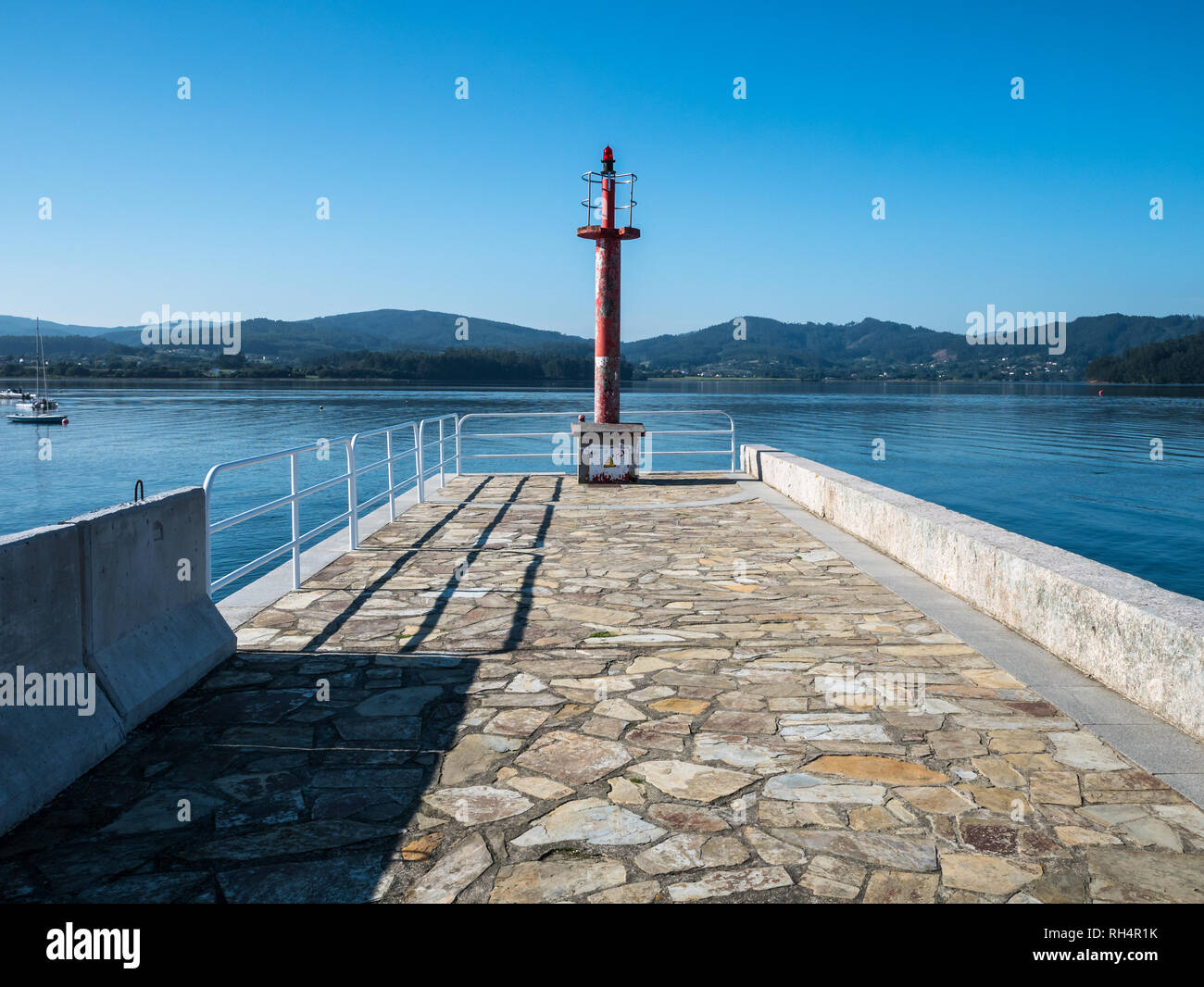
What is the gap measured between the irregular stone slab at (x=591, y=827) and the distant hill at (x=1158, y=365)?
142288 mm

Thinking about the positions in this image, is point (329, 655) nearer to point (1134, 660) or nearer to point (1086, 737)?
point (1086, 737)

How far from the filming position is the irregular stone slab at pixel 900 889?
255 centimetres

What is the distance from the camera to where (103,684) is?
3.66 meters

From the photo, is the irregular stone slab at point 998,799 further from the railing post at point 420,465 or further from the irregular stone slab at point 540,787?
the railing post at point 420,465

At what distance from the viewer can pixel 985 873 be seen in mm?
2705

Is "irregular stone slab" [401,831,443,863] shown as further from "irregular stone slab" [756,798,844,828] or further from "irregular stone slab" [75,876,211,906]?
"irregular stone slab" [756,798,844,828]

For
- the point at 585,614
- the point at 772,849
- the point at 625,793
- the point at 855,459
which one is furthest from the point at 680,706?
the point at 855,459

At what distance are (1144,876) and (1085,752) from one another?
101 cm

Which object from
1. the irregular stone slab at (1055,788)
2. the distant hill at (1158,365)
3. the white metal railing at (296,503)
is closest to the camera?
the irregular stone slab at (1055,788)

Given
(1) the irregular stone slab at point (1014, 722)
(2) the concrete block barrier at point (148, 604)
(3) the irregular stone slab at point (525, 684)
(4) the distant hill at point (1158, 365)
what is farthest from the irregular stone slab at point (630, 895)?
(4) the distant hill at point (1158, 365)

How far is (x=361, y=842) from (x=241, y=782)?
748mm

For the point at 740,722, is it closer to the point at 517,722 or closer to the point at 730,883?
the point at 517,722

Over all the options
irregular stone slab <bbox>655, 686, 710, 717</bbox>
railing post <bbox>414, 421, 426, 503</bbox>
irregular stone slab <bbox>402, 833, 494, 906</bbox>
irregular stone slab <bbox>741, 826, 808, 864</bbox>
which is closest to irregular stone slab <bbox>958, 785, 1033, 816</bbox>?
irregular stone slab <bbox>741, 826, 808, 864</bbox>
